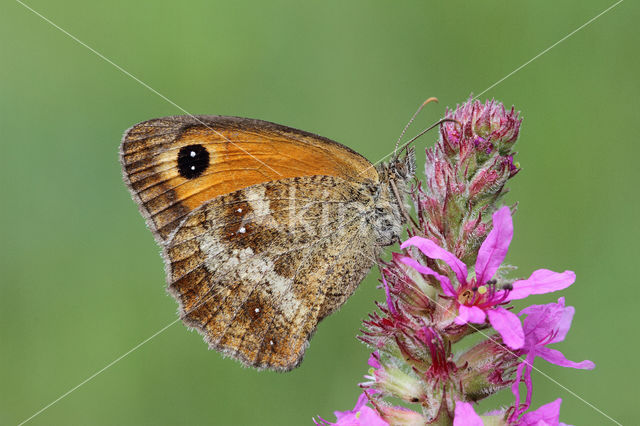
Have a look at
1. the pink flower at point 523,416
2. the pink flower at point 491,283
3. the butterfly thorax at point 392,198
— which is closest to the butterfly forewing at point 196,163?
the butterfly thorax at point 392,198

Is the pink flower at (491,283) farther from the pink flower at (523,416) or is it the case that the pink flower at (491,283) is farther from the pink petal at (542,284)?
the pink flower at (523,416)

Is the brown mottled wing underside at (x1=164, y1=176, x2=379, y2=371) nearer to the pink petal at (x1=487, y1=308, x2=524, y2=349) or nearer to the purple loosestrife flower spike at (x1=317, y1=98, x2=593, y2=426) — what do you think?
the purple loosestrife flower spike at (x1=317, y1=98, x2=593, y2=426)

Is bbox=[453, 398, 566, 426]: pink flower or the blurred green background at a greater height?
the blurred green background

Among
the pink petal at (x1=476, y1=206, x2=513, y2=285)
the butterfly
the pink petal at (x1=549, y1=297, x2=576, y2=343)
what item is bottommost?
the pink petal at (x1=549, y1=297, x2=576, y2=343)

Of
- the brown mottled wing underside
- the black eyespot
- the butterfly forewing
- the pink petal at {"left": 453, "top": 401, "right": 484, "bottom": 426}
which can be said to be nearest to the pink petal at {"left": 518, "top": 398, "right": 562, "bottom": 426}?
the pink petal at {"left": 453, "top": 401, "right": 484, "bottom": 426}

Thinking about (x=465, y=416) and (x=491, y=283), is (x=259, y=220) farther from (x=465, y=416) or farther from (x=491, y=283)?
→ (x=465, y=416)
